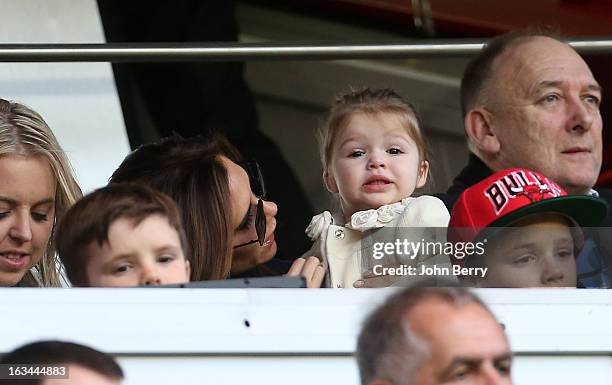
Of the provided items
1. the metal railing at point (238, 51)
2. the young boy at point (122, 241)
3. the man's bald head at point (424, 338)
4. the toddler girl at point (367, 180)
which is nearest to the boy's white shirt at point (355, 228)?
the toddler girl at point (367, 180)

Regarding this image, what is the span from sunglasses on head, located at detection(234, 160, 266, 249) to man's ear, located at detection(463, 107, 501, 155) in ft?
1.22

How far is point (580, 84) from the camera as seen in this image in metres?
2.57

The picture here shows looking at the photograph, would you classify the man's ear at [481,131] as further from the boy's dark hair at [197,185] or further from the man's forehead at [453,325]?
the man's forehead at [453,325]

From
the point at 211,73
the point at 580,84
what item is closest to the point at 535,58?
the point at 580,84

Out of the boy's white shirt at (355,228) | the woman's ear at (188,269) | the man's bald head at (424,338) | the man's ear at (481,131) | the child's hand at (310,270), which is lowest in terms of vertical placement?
the man's bald head at (424,338)

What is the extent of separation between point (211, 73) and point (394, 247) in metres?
3.02

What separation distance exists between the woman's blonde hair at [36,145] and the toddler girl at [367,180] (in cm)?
40

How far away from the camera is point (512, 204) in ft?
7.30

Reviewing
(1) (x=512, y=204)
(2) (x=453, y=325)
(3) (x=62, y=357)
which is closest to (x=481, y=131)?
(1) (x=512, y=204)

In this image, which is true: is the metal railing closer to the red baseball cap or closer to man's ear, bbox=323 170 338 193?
man's ear, bbox=323 170 338 193

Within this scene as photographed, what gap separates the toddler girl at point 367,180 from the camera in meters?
2.32

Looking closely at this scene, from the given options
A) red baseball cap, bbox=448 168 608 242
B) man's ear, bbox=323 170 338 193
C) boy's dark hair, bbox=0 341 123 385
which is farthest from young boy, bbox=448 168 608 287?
boy's dark hair, bbox=0 341 123 385

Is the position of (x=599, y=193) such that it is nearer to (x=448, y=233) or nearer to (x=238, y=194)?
(x=448, y=233)

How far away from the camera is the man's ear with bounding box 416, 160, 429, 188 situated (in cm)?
252
